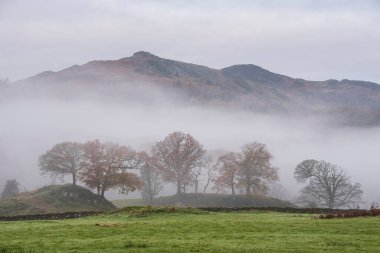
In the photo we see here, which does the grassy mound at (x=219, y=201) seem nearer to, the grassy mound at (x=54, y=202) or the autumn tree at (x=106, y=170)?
the autumn tree at (x=106, y=170)

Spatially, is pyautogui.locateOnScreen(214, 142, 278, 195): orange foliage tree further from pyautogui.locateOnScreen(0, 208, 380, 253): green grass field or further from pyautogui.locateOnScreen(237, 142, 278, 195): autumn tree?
pyautogui.locateOnScreen(0, 208, 380, 253): green grass field

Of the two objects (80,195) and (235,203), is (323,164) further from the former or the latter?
(80,195)

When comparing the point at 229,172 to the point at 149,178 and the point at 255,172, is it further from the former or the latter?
the point at 149,178

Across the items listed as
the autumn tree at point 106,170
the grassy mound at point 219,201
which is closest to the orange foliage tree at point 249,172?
the grassy mound at point 219,201

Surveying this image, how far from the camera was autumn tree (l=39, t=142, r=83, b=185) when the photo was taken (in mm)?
86062

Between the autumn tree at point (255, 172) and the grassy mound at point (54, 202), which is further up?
the autumn tree at point (255, 172)

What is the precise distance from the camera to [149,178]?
103 metres

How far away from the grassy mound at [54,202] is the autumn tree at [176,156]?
73.6ft

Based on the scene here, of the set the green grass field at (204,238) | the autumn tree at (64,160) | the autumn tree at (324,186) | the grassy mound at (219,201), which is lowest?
the green grass field at (204,238)

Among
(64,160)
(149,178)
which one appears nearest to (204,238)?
(64,160)

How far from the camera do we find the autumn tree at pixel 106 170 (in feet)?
279

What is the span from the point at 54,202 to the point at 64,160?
11567 millimetres

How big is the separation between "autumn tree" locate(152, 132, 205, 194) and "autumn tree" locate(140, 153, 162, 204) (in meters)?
1.98

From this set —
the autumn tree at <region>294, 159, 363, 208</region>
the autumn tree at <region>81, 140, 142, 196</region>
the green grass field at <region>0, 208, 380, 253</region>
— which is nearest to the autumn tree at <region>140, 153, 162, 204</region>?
the autumn tree at <region>81, 140, 142, 196</region>
